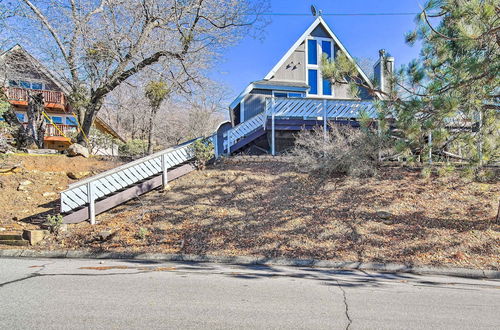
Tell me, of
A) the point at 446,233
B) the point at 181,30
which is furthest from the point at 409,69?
the point at 181,30

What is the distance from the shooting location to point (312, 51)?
1797 centimetres

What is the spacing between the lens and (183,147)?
38.6 feet

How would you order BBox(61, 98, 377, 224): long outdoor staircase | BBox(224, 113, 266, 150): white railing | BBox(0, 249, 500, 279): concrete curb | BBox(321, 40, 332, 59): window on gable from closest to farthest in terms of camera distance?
BBox(0, 249, 500, 279): concrete curb < BBox(61, 98, 377, 224): long outdoor staircase < BBox(224, 113, 266, 150): white railing < BBox(321, 40, 332, 59): window on gable

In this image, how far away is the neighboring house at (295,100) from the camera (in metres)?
13.3

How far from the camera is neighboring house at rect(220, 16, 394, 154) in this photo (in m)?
13.3

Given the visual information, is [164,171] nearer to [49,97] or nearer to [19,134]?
[19,134]

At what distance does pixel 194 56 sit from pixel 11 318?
39.8ft

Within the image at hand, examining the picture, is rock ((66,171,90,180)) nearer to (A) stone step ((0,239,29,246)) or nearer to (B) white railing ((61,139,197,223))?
(B) white railing ((61,139,197,223))

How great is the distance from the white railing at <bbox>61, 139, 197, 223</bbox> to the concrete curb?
5.11 feet

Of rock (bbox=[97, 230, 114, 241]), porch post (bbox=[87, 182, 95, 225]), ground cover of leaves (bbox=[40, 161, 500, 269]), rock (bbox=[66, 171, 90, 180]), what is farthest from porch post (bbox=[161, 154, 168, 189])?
rock (bbox=[66, 171, 90, 180])

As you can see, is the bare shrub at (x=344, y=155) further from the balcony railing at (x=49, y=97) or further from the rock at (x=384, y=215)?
the balcony railing at (x=49, y=97)

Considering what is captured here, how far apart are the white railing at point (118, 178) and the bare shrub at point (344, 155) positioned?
4.53 meters

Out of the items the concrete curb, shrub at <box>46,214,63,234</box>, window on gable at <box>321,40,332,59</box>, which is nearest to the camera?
the concrete curb

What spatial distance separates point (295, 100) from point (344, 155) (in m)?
4.13
